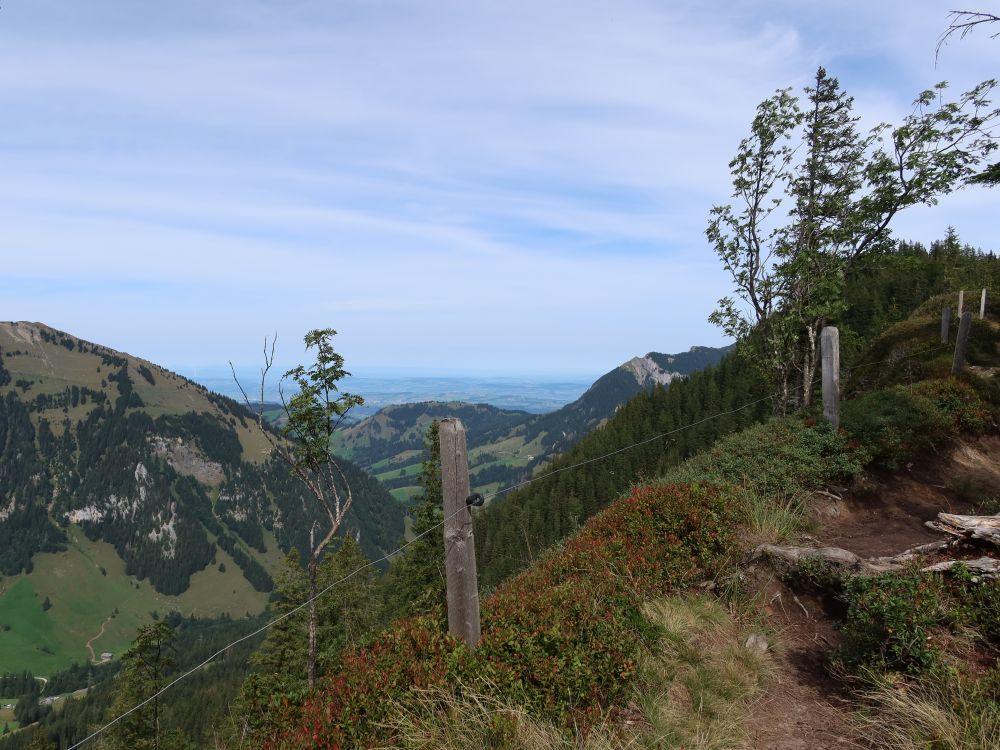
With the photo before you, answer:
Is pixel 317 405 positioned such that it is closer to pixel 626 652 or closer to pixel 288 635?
pixel 626 652

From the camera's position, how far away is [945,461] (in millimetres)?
13625

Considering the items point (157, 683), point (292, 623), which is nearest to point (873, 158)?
point (292, 623)

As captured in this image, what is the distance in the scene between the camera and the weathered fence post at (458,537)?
Result: 6.50 meters

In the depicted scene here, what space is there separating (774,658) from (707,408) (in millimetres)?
104350

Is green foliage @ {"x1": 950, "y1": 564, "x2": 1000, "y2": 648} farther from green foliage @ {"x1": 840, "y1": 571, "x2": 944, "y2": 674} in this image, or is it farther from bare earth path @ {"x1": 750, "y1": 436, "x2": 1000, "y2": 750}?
bare earth path @ {"x1": 750, "y1": 436, "x2": 1000, "y2": 750}

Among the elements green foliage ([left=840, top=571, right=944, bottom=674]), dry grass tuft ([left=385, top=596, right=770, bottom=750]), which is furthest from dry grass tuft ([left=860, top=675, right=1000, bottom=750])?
dry grass tuft ([left=385, top=596, right=770, bottom=750])

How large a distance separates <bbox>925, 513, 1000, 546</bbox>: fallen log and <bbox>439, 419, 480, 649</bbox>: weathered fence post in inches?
291

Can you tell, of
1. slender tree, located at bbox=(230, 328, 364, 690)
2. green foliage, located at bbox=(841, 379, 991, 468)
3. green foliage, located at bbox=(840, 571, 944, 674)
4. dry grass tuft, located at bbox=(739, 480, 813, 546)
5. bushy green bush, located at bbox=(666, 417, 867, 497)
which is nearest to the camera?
green foliage, located at bbox=(840, 571, 944, 674)

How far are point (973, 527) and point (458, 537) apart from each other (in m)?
7.71

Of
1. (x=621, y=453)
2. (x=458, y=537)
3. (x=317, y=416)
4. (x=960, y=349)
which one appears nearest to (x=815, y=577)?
(x=458, y=537)

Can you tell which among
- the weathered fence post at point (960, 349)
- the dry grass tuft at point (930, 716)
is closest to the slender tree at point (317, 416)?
the dry grass tuft at point (930, 716)

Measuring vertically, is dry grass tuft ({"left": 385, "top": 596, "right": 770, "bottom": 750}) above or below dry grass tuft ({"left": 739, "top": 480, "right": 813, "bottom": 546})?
below

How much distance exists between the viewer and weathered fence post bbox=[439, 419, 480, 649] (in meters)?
6.50

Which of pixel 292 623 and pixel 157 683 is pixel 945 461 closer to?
pixel 292 623
